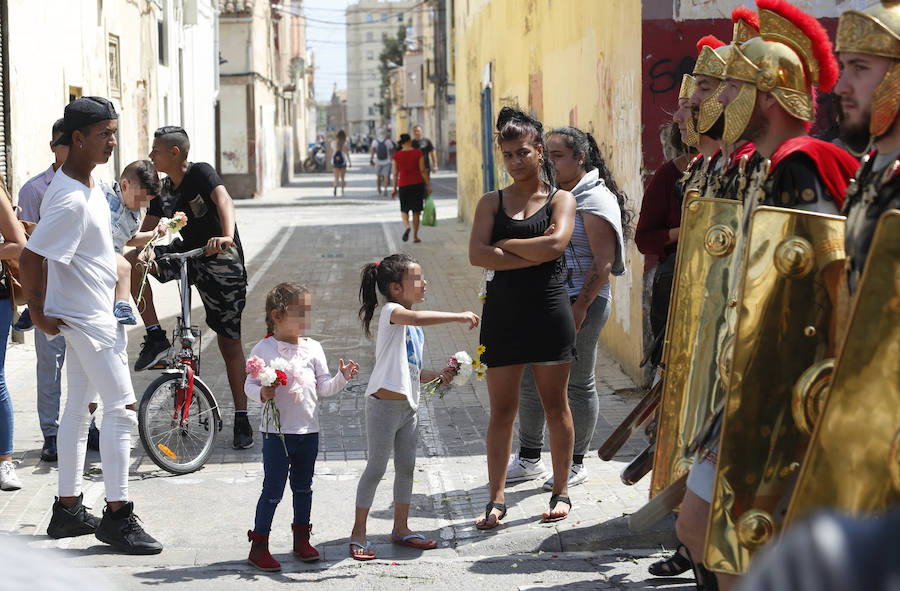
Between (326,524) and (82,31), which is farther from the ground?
(82,31)

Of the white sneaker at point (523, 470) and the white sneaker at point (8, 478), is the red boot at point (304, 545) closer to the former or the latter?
the white sneaker at point (523, 470)

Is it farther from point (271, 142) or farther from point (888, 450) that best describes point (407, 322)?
point (271, 142)

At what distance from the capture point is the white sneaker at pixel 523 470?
21.0ft

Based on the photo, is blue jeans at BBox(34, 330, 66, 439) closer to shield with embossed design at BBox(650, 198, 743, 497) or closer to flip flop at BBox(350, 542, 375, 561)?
flip flop at BBox(350, 542, 375, 561)

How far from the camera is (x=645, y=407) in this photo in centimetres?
450

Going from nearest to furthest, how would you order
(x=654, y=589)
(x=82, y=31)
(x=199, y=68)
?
1. (x=654, y=589)
2. (x=82, y=31)
3. (x=199, y=68)

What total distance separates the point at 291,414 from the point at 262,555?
645mm

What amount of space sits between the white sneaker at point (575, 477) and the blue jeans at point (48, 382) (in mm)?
2895

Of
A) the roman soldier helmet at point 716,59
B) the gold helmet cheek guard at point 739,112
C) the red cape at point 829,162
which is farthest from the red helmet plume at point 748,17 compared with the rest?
the red cape at point 829,162

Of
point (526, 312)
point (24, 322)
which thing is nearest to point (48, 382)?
point (24, 322)

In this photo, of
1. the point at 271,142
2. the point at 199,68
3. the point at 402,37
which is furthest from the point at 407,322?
the point at 402,37

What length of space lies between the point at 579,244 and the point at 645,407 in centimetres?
178

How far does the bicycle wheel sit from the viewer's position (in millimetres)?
6531

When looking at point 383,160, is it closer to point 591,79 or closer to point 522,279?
point 591,79
